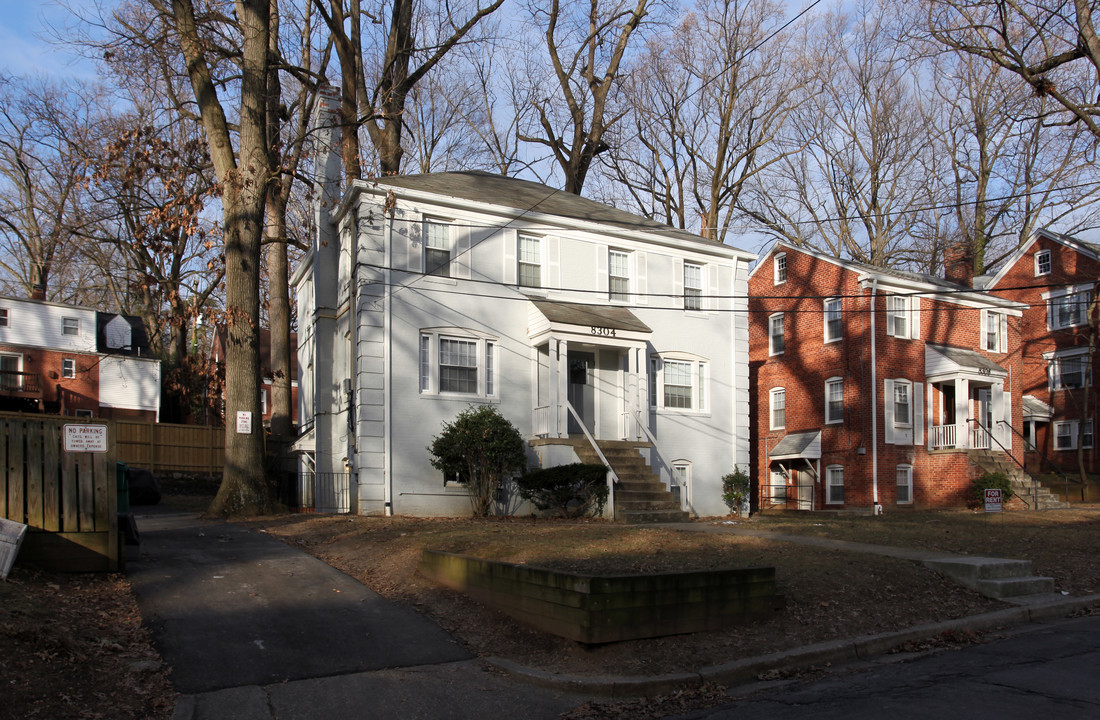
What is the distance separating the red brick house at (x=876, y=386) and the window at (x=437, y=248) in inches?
481

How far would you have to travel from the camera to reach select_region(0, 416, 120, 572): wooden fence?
8.89 meters

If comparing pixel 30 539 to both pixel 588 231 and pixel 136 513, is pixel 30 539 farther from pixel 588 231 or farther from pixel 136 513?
pixel 588 231

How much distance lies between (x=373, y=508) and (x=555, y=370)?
5017 millimetres

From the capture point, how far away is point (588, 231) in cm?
2172

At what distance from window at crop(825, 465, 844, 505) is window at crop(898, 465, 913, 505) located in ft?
5.77

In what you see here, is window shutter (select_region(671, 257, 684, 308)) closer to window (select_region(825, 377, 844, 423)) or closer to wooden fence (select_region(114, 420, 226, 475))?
window (select_region(825, 377, 844, 423))

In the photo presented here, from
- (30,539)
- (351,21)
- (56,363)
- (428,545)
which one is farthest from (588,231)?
(56,363)

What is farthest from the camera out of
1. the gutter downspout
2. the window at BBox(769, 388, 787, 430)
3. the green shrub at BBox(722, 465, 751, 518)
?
the window at BBox(769, 388, 787, 430)

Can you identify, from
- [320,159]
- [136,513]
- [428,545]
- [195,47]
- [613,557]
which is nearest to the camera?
[613,557]

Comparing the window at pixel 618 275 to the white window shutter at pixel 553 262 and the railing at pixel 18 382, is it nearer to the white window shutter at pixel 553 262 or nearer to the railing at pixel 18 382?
the white window shutter at pixel 553 262

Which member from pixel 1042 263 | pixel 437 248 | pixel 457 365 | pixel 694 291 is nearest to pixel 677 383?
pixel 694 291

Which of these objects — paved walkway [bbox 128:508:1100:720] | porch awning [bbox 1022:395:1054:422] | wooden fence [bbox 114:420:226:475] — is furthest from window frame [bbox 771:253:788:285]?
paved walkway [bbox 128:508:1100:720]

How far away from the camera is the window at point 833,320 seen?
28.6 meters

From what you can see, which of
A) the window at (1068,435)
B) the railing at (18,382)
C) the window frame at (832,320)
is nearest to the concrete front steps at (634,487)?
the window frame at (832,320)
